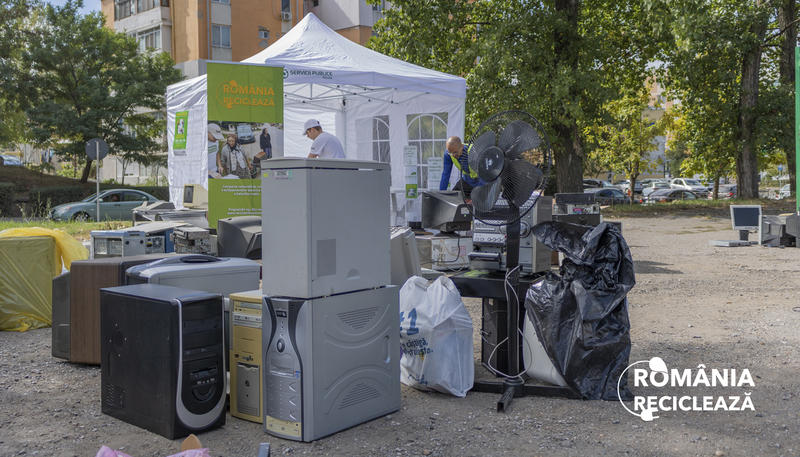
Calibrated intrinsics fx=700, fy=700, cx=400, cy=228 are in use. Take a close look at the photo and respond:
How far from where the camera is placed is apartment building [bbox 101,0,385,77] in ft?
130

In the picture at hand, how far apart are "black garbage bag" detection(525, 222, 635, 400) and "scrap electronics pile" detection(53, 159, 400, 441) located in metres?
1.07

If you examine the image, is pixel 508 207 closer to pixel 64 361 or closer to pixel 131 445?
pixel 131 445

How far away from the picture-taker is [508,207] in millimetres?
4641

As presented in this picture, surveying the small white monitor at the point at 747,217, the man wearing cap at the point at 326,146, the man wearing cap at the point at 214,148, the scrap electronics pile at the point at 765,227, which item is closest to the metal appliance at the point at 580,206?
the man wearing cap at the point at 326,146

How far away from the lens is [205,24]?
39.7 meters

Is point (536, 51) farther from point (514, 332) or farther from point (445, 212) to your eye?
point (514, 332)

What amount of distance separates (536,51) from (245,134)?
12.5 meters

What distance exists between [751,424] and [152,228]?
5.49 meters

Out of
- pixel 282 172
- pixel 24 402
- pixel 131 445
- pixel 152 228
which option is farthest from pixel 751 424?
pixel 152 228

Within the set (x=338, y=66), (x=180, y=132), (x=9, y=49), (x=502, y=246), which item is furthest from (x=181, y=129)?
(x=9, y=49)

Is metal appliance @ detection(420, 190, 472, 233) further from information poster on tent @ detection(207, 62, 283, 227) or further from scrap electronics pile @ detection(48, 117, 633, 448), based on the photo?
scrap electronics pile @ detection(48, 117, 633, 448)

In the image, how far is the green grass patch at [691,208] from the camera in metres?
21.8

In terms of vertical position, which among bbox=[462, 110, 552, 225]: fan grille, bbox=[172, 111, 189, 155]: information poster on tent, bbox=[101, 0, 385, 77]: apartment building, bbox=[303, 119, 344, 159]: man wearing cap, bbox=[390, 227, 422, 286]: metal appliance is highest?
bbox=[101, 0, 385, 77]: apartment building

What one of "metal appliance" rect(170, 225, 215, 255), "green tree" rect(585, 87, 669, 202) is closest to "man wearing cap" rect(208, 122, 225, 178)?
"metal appliance" rect(170, 225, 215, 255)
